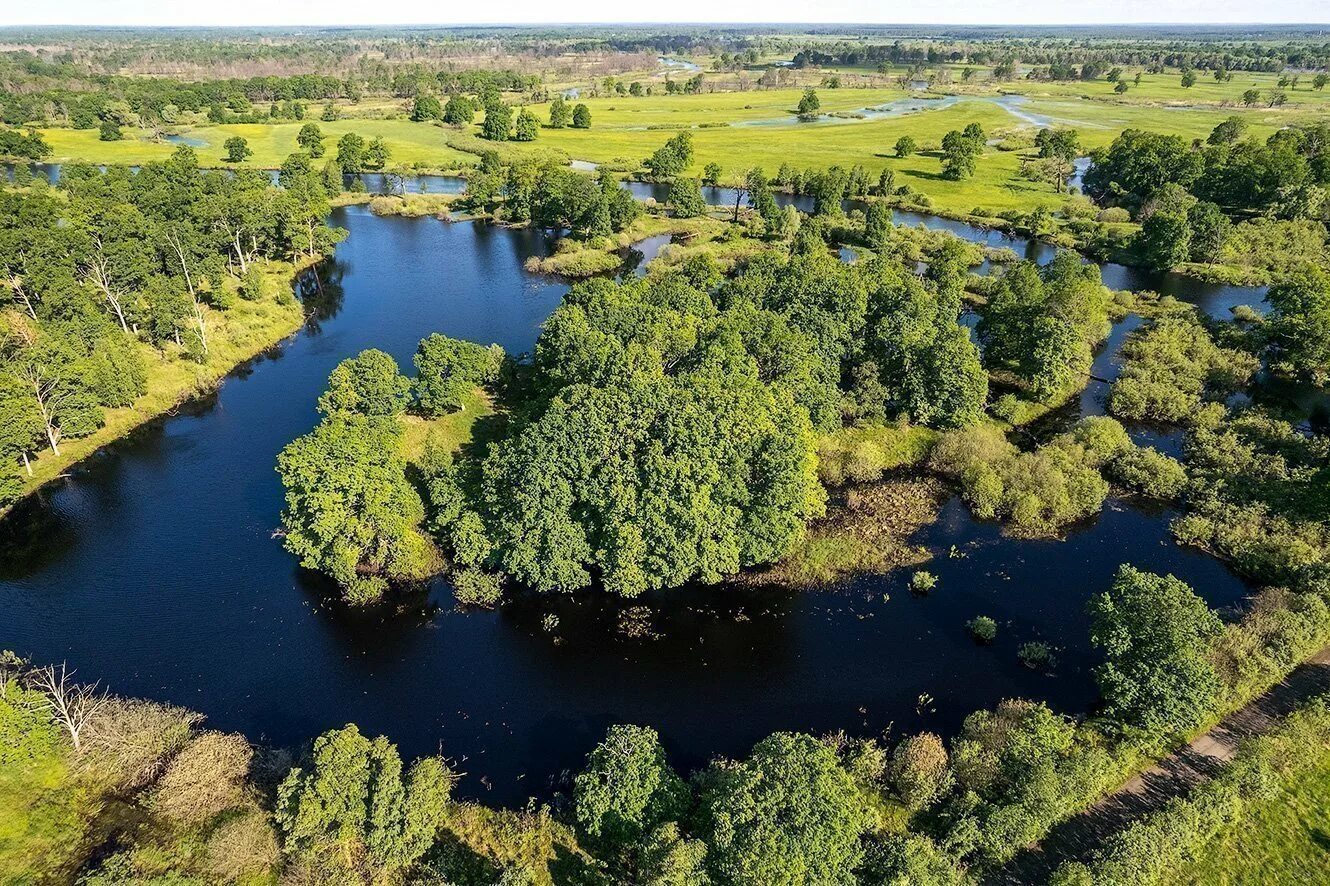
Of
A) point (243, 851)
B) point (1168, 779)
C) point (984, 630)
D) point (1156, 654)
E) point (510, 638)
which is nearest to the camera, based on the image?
point (243, 851)

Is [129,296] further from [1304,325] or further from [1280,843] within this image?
[1304,325]

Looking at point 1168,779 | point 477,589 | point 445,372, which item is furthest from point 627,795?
point 445,372

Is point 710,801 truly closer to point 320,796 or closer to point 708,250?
point 320,796

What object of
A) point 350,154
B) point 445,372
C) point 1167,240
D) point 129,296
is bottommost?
point 445,372

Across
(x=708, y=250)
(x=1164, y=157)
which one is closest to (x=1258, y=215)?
(x=1164, y=157)

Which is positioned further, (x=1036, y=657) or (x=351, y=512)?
(x=351, y=512)

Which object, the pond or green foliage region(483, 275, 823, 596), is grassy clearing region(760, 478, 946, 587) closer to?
the pond
